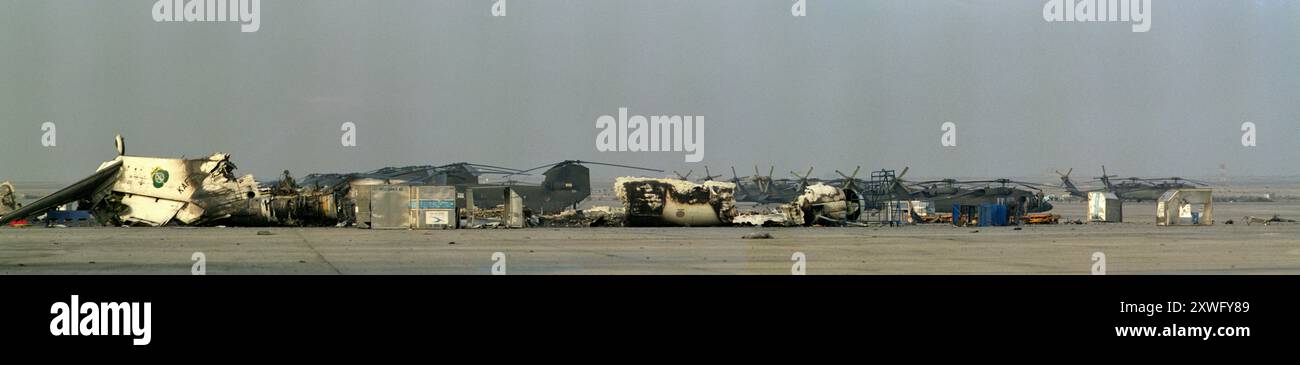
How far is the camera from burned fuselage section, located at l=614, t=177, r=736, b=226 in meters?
41.9

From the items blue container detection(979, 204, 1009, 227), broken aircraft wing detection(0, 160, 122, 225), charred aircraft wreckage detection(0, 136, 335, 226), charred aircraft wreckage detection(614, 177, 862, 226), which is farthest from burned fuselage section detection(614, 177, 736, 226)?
broken aircraft wing detection(0, 160, 122, 225)

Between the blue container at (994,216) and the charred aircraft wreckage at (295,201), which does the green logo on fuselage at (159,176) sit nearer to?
the charred aircraft wreckage at (295,201)

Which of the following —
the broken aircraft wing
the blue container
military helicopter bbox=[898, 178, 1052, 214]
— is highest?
the broken aircraft wing

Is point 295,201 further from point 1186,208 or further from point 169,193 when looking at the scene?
point 1186,208

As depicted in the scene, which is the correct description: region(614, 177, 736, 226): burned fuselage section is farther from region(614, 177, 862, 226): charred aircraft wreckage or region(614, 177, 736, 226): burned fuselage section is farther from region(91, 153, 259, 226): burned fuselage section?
region(91, 153, 259, 226): burned fuselage section

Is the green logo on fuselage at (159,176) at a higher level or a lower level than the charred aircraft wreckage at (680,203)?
A: higher

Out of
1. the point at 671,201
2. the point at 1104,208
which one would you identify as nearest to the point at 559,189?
the point at 671,201

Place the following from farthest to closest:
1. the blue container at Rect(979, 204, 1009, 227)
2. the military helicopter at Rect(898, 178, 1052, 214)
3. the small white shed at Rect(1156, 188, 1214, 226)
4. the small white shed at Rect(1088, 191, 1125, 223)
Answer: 1. the military helicopter at Rect(898, 178, 1052, 214)
2. the small white shed at Rect(1088, 191, 1125, 223)
3. the blue container at Rect(979, 204, 1009, 227)
4. the small white shed at Rect(1156, 188, 1214, 226)

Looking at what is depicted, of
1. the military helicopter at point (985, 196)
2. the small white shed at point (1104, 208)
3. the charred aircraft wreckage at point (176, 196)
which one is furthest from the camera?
the military helicopter at point (985, 196)

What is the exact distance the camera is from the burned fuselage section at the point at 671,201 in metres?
41.9

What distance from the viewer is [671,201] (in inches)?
1654

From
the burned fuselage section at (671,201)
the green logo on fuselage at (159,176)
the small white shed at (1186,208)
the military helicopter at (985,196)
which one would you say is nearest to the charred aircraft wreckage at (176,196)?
the green logo on fuselage at (159,176)
